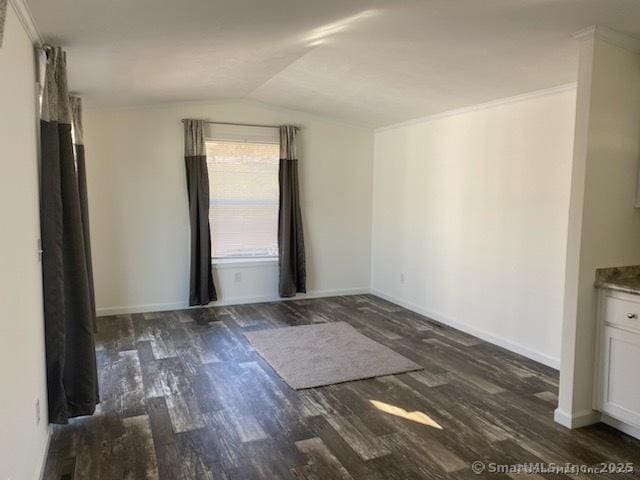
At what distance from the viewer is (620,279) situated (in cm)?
291

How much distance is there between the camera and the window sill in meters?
5.82

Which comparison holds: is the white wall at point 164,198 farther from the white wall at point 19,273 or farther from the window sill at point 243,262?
the white wall at point 19,273

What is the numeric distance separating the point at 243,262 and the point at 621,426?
13.8 feet

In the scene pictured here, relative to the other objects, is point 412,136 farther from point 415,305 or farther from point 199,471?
point 199,471

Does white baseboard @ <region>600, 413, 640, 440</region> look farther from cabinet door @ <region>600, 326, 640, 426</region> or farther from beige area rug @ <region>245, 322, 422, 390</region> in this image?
beige area rug @ <region>245, 322, 422, 390</region>

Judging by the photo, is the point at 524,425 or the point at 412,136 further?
the point at 412,136

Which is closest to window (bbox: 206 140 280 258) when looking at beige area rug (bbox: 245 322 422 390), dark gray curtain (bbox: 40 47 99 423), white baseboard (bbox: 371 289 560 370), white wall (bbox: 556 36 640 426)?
beige area rug (bbox: 245 322 422 390)

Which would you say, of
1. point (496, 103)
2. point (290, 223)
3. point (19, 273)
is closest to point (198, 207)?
point (290, 223)

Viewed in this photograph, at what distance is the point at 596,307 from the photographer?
2.91 meters

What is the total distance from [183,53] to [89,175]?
252 cm

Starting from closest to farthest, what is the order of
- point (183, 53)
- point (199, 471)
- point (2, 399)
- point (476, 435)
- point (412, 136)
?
1. point (2, 399)
2. point (199, 471)
3. point (476, 435)
4. point (183, 53)
5. point (412, 136)

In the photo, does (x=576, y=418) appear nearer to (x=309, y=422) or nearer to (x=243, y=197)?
(x=309, y=422)

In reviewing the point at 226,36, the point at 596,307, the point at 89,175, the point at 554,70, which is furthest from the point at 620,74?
the point at 89,175

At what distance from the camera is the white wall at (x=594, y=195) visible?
276 cm
